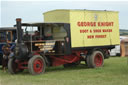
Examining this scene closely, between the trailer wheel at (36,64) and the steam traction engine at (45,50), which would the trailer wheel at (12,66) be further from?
the trailer wheel at (36,64)

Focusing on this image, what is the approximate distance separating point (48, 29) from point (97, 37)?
101 inches

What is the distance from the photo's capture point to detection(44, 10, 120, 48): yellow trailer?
508 inches

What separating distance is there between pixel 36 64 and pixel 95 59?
12.0 feet

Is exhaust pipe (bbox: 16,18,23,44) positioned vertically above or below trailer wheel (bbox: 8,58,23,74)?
above

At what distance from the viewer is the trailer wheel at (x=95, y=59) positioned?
13641mm

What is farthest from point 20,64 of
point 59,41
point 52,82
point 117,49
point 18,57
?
point 117,49

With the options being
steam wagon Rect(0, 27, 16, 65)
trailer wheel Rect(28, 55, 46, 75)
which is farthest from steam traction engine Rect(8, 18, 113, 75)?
steam wagon Rect(0, 27, 16, 65)

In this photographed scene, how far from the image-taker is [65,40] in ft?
41.2

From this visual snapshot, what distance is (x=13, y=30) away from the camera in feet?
47.0

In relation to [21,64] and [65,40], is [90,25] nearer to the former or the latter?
[65,40]

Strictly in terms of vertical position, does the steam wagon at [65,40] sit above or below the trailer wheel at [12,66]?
above

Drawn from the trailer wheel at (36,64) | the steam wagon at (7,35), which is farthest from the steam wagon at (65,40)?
the steam wagon at (7,35)

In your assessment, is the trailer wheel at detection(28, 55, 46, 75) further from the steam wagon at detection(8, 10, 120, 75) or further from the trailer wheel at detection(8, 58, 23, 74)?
the trailer wheel at detection(8, 58, 23, 74)

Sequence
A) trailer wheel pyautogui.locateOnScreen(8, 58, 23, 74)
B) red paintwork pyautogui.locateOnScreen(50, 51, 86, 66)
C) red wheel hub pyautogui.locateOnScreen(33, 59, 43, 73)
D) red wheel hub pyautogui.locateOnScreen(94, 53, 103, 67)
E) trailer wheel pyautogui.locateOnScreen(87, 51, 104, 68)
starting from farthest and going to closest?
1. red wheel hub pyautogui.locateOnScreen(94, 53, 103, 67)
2. trailer wheel pyautogui.locateOnScreen(87, 51, 104, 68)
3. red paintwork pyautogui.locateOnScreen(50, 51, 86, 66)
4. trailer wheel pyautogui.locateOnScreen(8, 58, 23, 74)
5. red wheel hub pyautogui.locateOnScreen(33, 59, 43, 73)
